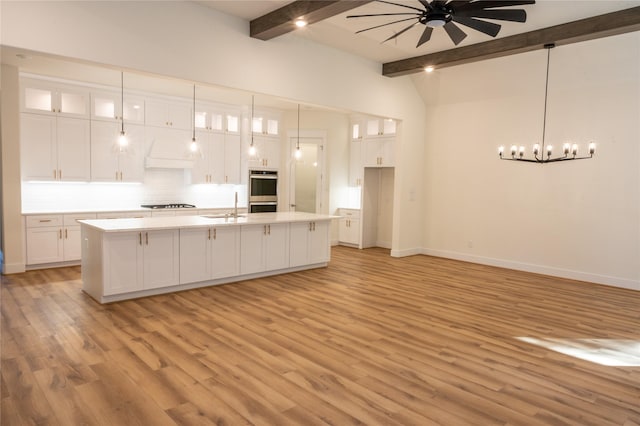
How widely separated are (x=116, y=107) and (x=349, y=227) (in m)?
5.41

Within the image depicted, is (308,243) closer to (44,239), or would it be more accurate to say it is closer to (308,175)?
(308,175)

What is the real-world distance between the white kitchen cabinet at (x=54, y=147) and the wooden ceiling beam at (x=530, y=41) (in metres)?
5.59

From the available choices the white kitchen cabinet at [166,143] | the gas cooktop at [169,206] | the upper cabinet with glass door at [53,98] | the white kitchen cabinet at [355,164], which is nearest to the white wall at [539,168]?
the white kitchen cabinet at [355,164]

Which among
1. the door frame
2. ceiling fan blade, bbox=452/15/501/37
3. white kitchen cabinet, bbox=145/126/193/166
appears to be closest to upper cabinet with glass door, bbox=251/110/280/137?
the door frame

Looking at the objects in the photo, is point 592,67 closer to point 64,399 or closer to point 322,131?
point 322,131

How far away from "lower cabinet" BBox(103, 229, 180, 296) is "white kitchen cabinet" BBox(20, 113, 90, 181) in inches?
122

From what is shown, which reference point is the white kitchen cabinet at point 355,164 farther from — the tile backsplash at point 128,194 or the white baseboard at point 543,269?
the tile backsplash at point 128,194

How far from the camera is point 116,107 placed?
741 cm

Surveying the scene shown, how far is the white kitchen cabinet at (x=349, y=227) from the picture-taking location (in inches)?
368

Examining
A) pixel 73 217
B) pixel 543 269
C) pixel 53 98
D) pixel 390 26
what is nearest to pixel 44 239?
pixel 73 217

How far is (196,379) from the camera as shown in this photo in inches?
118

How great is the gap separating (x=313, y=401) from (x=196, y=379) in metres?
0.91

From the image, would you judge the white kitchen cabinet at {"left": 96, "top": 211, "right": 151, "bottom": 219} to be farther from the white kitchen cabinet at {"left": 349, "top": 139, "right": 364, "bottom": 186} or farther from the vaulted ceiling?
the white kitchen cabinet at {"left": 349, "top": 139, "right": 364, "bottom": 186}

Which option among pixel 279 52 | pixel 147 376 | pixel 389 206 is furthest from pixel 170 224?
pixel 389 206
